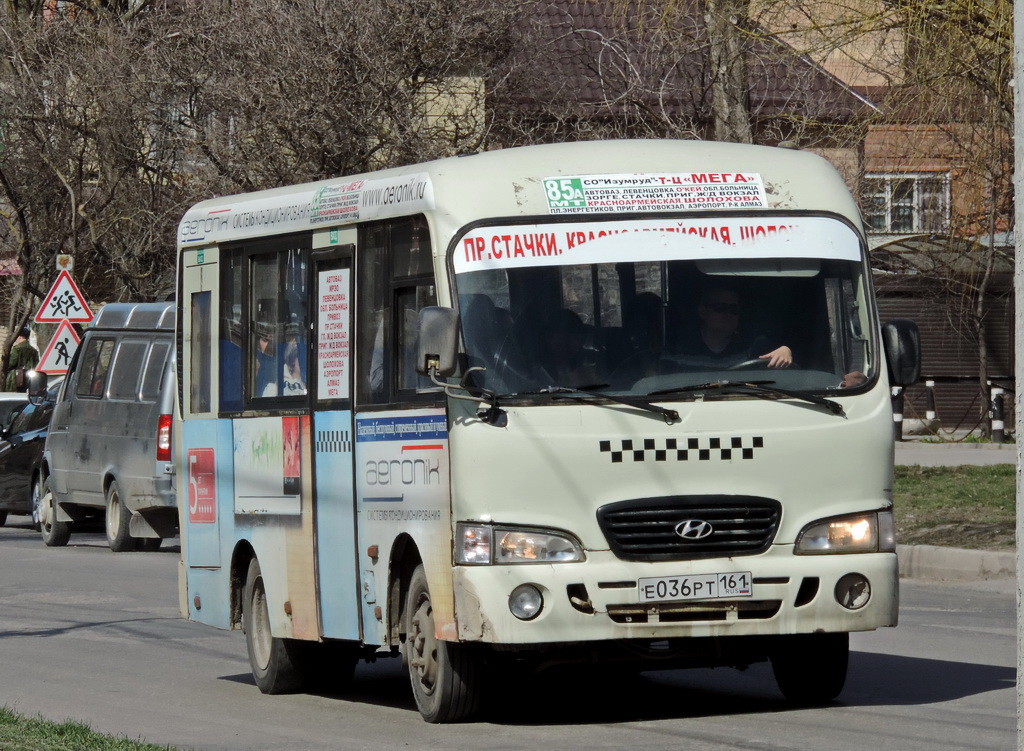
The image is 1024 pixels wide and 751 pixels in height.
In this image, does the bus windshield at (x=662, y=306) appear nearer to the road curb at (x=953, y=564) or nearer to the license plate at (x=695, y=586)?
the license plate at (x=695, y=586)

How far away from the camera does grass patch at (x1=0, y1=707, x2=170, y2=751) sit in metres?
7.95

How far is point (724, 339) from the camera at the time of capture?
8.82 meters

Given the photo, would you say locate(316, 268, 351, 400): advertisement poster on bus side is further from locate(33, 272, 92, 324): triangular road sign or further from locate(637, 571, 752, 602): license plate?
locate(33, 272, 92, 324): triangular road sign

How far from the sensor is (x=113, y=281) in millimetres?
35094

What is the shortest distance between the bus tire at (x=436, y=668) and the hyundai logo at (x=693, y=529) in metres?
1.05

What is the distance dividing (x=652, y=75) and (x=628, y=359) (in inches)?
705

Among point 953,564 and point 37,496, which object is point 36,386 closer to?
point 37,496

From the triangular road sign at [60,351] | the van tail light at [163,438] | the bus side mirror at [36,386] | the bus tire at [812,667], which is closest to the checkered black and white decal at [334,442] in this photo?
the bus tire at [812,667]

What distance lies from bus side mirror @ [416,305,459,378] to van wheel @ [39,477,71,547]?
49.3ft

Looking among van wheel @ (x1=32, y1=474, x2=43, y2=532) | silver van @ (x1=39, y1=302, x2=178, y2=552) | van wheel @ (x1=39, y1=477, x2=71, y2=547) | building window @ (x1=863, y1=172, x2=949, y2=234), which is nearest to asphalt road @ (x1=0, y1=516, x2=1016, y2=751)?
building window @ (x1=863, y1=172, x2=949, y2=234)

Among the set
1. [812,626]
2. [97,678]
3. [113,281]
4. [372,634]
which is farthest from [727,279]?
[113,281]

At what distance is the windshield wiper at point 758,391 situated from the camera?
339 inches

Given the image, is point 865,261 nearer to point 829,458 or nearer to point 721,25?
point 829,458

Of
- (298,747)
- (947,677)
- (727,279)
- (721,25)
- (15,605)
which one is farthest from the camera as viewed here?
(721,25)
